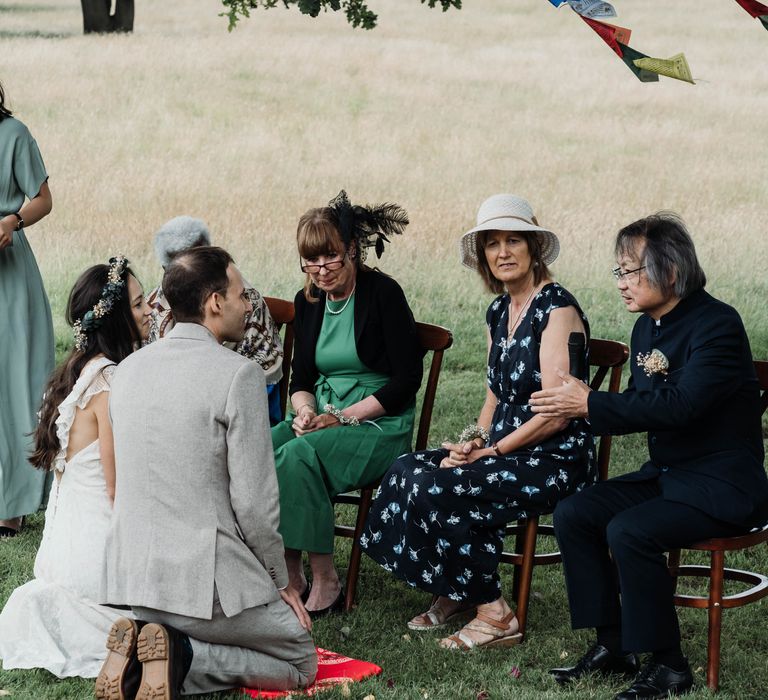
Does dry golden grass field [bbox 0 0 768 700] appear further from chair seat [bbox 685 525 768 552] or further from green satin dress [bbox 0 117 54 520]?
chair seat [bbox 685 525 768 552]

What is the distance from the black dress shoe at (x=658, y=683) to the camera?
151 inches

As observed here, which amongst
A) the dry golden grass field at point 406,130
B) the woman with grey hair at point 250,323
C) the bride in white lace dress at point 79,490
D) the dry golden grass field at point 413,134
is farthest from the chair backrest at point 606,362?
the dry golden grass field at point 406,130

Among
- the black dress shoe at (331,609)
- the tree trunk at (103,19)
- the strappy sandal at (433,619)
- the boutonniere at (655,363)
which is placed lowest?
the black dress shoe at (331,609)

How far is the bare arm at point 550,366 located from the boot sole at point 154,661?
156 cm

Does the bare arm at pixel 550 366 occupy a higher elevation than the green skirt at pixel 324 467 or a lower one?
higher

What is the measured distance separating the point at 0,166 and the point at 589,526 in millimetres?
3131

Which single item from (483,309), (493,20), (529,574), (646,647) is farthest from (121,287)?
(493,20)

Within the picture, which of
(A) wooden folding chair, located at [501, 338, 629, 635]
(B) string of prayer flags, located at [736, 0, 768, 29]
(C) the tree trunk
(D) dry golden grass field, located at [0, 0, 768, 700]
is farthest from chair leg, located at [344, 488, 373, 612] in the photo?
(C) the tree trunk

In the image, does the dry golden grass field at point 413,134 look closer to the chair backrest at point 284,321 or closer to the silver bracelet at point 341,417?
the chair backrest at point 284,321

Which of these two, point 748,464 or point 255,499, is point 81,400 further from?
point 748,464

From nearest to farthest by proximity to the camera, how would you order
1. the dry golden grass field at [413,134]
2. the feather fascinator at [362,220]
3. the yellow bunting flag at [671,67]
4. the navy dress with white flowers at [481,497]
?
1. the navy dress with white flowers at [481,497]
2. the yellow bunting flag at [671,67]
3. the feather fascinator at [362,220]
4. the dry golden grass field at [413,134]

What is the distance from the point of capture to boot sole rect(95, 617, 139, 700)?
3.41 meters

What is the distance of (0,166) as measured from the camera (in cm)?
550

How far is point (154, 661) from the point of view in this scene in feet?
11.3
